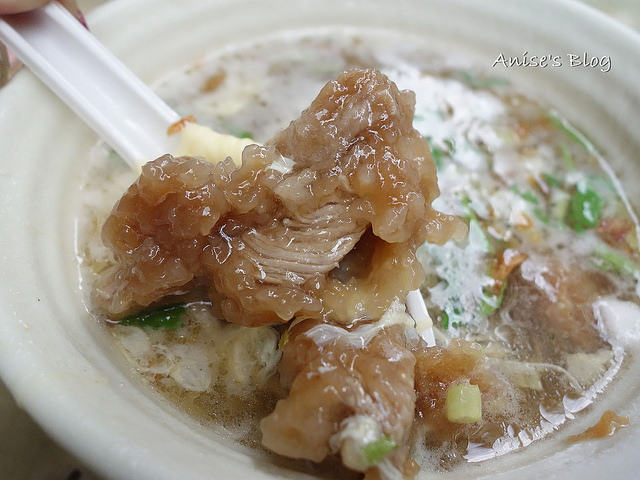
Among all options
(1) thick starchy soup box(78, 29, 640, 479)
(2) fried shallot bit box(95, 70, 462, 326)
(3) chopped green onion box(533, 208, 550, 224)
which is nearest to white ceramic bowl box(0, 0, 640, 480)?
(1) thick starchy soup box(78, 29, 640, 479)

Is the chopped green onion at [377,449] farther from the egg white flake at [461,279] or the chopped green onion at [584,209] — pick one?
the chopped green onion at [584,209]

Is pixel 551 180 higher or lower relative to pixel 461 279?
higher

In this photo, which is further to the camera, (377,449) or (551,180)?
(551,180)

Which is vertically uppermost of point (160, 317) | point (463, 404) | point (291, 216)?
point (291, 216)

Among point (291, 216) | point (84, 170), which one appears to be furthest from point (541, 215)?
point (84, 170)

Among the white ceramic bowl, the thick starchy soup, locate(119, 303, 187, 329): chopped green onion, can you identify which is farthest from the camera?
locate(119, 303, 187, 329): chopped green onion

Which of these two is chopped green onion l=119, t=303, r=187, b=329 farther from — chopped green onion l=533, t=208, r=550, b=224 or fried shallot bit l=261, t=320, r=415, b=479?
chopped green onion l=533, t=208, r=550, b=224

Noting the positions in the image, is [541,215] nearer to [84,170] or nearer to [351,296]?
[351,296]

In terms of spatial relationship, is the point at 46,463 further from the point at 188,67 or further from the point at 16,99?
the point at 188,67
